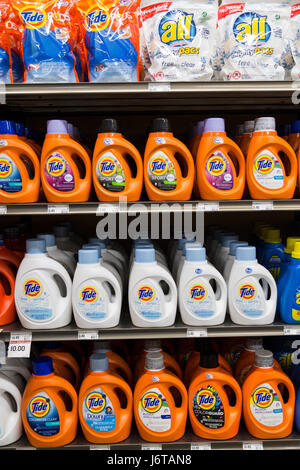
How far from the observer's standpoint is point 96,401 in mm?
1645

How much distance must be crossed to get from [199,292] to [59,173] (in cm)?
75

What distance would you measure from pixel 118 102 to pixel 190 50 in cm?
60

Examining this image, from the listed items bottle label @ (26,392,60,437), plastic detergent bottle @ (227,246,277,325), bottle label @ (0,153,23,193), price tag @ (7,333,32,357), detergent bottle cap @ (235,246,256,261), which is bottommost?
bottle label @ (26,392,60,437)

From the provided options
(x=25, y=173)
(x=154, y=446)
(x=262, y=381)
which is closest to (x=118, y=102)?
(x=25, y=173)

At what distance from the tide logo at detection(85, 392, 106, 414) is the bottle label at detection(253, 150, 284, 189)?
112 cm

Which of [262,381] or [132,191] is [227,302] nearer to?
[262,381]

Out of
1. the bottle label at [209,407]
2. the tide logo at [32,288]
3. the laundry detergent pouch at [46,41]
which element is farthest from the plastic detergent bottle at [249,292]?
the laundry detergent pouch at [46,41]

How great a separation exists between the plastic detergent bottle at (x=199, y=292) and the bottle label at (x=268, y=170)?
0.39m

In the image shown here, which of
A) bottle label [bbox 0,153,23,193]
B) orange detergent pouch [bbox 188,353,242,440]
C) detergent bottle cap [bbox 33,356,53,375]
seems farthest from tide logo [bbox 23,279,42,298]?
orange detergent pouch [bbox 188,353,242,440]

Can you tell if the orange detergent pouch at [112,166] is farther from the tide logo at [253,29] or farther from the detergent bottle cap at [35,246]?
the tide logo at [253,29]

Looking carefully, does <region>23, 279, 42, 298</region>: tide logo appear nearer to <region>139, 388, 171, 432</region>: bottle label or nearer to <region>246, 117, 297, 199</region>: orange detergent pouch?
<region>139, 388, 171, 432</region>: bottle label

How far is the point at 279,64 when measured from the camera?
1684 millimetres

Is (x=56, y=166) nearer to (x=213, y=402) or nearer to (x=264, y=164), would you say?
(x=264, y=164)

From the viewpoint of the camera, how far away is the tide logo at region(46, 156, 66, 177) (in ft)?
5.27
